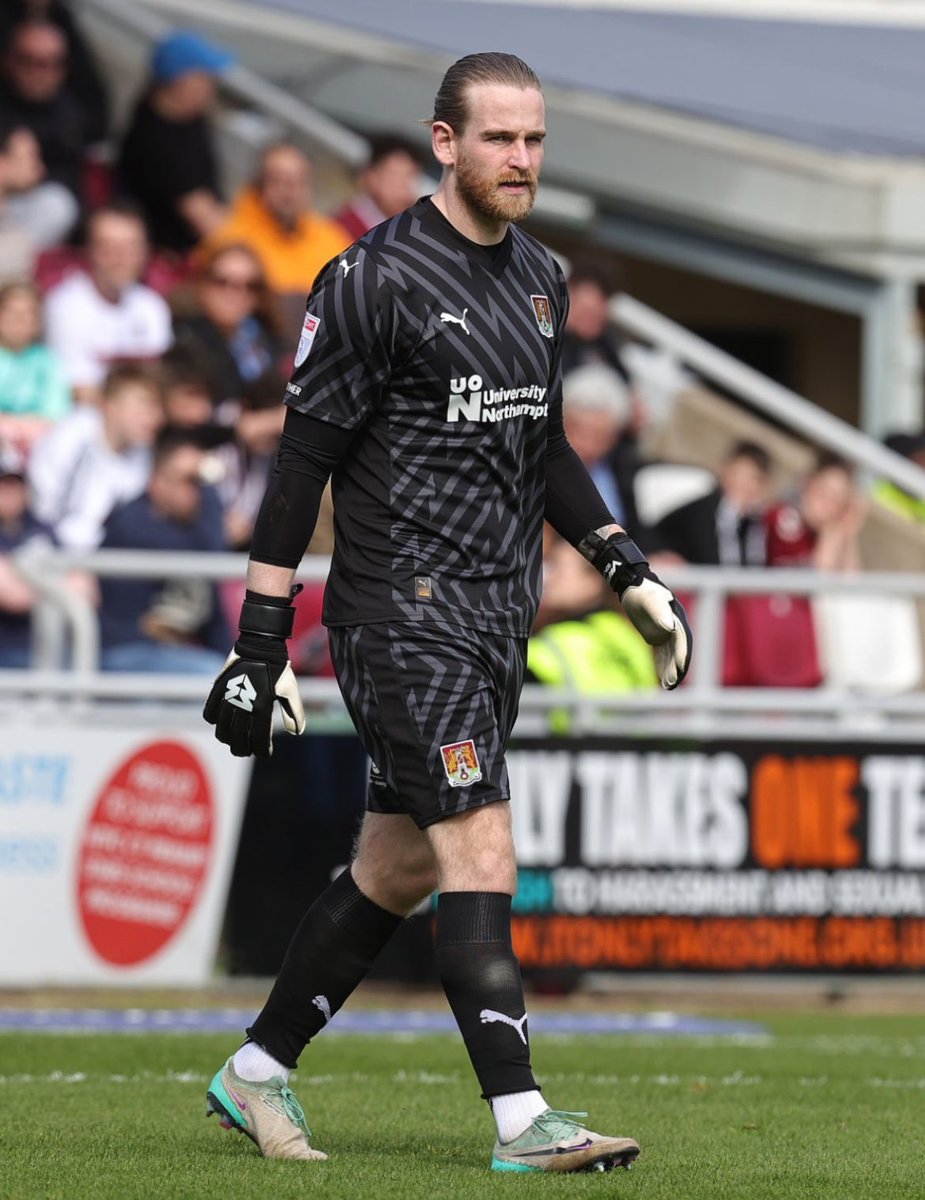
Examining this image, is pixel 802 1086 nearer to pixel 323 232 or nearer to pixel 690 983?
pixel 690 983

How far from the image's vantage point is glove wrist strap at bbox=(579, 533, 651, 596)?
564 centimetres

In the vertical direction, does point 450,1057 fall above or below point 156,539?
below

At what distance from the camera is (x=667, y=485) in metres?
13.3

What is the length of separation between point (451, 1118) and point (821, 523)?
7195 millimetres

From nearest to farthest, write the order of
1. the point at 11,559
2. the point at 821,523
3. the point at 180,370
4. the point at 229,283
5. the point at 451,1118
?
the point at 451,1118 < the point at 11,559 < the point at 180,370 < the point at 229,283 < the point at 821,523

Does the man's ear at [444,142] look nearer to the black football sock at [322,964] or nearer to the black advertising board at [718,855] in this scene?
the black football sock at [322,964]

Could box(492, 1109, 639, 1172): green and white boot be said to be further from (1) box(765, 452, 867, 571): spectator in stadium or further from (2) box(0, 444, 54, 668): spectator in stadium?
(1) box(765, 452, 867, 571): spectator in stadium

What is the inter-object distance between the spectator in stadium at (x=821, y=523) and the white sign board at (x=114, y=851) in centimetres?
368

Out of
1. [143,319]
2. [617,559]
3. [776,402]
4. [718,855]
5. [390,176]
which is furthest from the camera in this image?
[776,402]

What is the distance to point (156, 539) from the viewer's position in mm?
10773

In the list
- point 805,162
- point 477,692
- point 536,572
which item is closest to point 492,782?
point 477,692

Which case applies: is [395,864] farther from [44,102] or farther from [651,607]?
[44,102]

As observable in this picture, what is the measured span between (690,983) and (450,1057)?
275 cm

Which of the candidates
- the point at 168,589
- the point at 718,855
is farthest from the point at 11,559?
the point at 718,855
